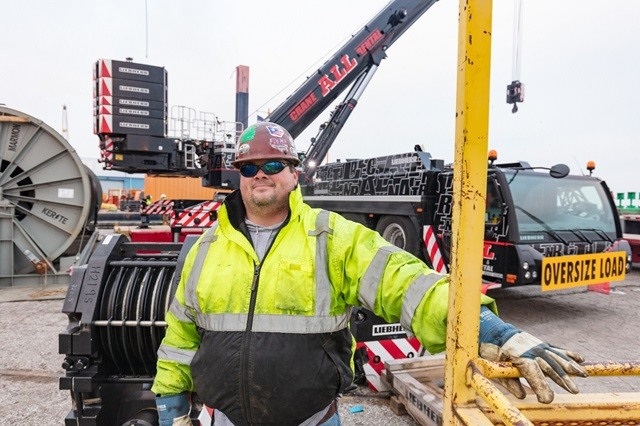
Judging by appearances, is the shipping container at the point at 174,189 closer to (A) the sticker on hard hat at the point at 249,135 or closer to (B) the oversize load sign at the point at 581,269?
(B) the oversize load sign at the point at 581,269

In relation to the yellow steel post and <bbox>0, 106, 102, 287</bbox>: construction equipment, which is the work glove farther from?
<bbox>0, 106, 102, 287</bbox>: construction equipment

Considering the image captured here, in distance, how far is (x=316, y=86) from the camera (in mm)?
8945

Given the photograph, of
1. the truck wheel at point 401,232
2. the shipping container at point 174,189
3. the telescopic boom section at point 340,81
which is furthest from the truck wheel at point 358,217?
the shipping container at point 174,189

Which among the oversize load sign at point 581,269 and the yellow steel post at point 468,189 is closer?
the yellow steel post at point 468,189

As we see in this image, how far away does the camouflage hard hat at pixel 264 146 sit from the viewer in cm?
173

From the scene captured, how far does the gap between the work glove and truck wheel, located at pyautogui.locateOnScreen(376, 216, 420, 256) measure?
4.63 metres

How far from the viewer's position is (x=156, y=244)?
294 cm

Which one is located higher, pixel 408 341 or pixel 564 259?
pixel 564 259

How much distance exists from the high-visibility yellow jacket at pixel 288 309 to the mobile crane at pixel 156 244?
0.92 m

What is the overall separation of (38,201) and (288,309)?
A: 25.4 feet

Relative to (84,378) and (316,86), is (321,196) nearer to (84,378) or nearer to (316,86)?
(316,86)

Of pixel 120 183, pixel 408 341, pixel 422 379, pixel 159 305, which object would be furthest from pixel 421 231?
pixel 120 183

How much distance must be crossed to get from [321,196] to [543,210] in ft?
14.3

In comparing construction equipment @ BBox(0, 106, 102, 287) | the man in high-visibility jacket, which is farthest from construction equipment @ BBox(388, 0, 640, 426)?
construction equipment @ BBox(0, 106, 102, 287)
